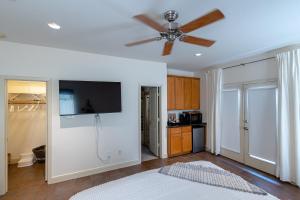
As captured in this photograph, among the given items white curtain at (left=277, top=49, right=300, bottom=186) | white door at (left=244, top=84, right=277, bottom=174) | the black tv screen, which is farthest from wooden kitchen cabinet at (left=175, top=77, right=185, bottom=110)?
white curtain at (left=277, top=49, right=300, bottom=186)

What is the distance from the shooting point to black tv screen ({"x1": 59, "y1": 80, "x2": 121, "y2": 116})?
296cm

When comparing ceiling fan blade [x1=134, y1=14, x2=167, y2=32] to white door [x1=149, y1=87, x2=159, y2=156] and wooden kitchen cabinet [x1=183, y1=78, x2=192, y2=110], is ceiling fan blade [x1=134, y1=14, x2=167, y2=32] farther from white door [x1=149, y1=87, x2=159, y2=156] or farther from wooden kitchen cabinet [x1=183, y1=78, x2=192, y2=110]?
wooden kitchen cabinet [x1=183, y1=78, x2=192, y2=110]

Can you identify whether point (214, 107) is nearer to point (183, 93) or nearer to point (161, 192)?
point (183, 93)

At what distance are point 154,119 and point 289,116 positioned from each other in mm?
3023

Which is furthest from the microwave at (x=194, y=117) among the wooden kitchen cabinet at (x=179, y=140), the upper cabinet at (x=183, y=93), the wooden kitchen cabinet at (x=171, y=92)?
the wooden kitchen cabinet at (x=171, y=92)

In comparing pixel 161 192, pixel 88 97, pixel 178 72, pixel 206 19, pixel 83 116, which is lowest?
pixel 161 192

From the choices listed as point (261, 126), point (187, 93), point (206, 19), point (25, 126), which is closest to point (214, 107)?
point (187, 93)

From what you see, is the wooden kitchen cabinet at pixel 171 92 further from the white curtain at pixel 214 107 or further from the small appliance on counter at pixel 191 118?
the white curtain at pixel 214 107

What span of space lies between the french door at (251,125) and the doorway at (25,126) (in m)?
4.78

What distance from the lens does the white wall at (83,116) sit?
9.30 ft

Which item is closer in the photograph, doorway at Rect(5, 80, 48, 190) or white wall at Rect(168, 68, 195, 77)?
doorway at Rect(5, 80, 48, 190)

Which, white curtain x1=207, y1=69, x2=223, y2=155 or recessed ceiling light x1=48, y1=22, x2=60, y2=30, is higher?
recessed ceiling light x1=48, y1=22, x2=60, y2=30

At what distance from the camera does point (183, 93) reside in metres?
4.85

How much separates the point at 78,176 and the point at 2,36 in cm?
285
